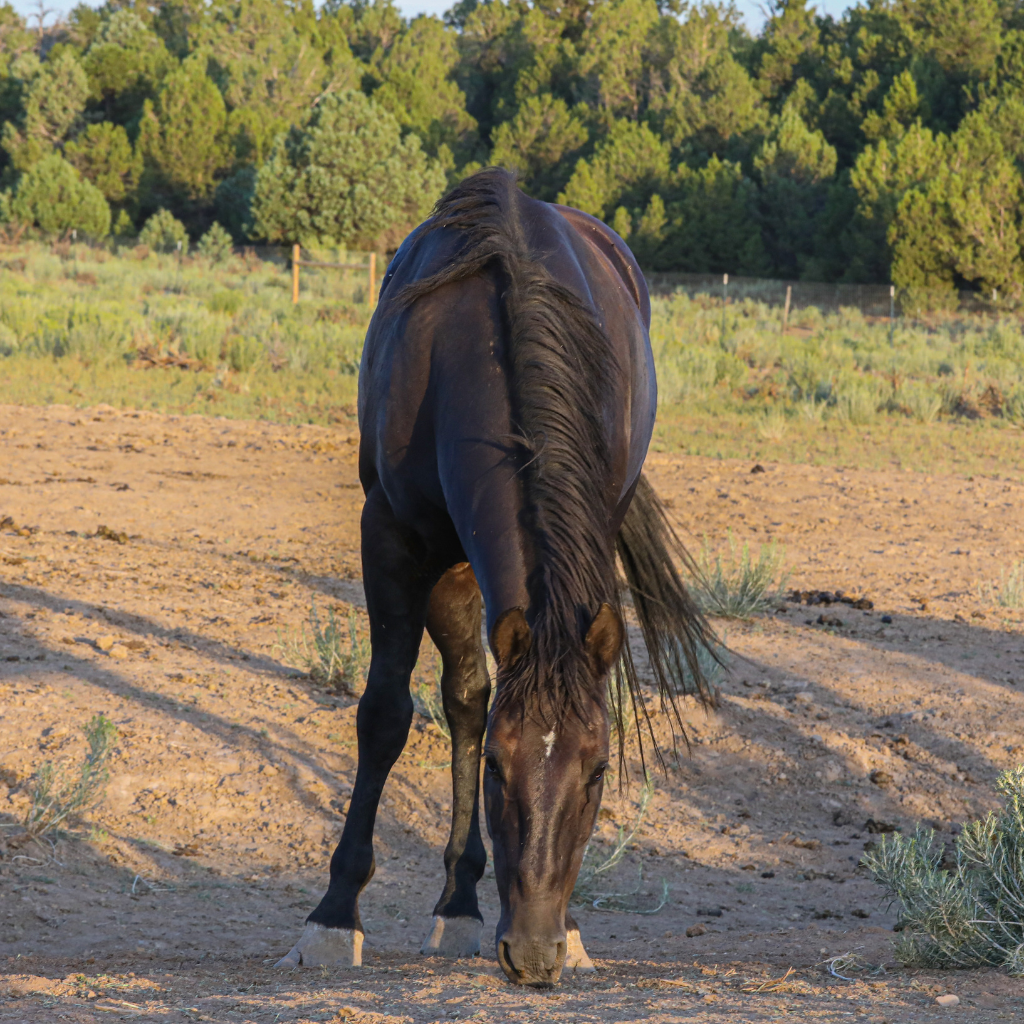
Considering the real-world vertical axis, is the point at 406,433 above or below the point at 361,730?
above

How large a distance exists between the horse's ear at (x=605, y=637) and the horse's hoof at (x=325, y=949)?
1529mm

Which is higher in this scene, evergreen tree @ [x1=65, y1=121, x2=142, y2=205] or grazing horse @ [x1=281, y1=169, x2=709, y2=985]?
evergreen tree @ [x1=65, y1=121, x2=142, y2=205]

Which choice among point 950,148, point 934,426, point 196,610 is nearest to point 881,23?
point 950,148

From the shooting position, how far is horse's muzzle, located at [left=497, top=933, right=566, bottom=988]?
7.20 ft

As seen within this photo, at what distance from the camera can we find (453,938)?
11.3 feet

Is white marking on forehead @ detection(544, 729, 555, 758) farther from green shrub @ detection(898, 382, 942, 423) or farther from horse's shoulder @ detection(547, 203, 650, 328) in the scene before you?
green shrub @ detection(898, 382, 942, 423)

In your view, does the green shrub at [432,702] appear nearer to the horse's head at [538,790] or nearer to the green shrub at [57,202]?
the horse's head at [538,790]

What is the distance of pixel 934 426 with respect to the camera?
1398cm

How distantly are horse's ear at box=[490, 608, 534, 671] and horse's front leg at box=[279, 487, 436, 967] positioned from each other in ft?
3.71

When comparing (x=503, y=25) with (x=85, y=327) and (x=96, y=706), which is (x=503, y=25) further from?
(x=96, y=706)

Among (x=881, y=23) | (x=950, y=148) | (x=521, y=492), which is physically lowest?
(x=521, y=492)

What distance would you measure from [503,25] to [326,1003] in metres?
61.3

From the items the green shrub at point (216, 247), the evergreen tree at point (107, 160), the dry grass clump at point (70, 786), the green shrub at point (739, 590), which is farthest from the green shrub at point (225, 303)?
the evergreen tree at point (107, 160)

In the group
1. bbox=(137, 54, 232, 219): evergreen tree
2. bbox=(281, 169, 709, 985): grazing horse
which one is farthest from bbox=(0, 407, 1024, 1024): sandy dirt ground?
bbox=(137, 54, 232, 219): evergreen tree
